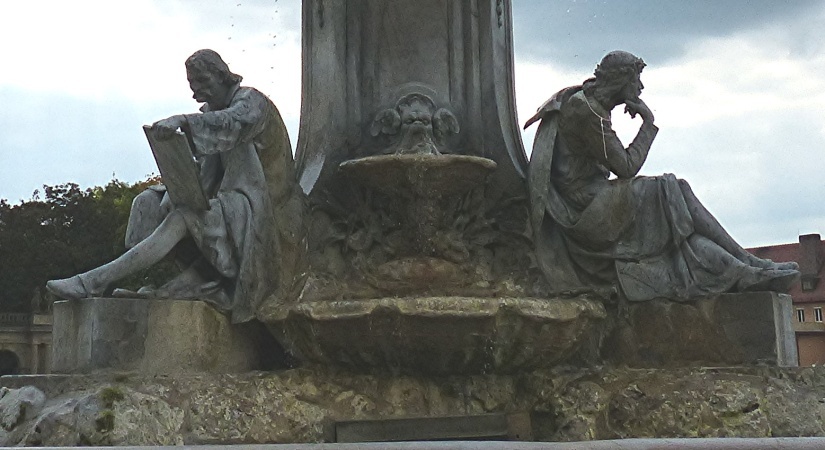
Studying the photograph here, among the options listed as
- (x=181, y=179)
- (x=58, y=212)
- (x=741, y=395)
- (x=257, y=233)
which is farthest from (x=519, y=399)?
(x=58, y=212)

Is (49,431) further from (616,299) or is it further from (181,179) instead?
(616,299)

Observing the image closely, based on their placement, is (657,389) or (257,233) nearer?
(657,389)

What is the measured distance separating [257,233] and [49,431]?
1963 millimetres

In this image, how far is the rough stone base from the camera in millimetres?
5402

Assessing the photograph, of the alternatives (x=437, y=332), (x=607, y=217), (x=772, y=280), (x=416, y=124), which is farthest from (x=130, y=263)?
(x=772, y=280)

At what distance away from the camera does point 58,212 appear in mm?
37094

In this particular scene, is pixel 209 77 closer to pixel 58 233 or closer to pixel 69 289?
pixel 69 289

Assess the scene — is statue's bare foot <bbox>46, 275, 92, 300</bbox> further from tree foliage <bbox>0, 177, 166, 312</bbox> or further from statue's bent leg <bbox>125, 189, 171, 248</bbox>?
tree foliage <bbox>0, 177, 166, 312</bbox>

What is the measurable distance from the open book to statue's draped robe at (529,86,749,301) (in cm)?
228

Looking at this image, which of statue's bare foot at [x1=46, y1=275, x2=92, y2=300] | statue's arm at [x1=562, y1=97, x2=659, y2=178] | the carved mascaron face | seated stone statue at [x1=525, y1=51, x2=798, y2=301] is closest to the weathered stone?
statue's bare foot at [x1=46, y1=275, x2=92, y2=300]

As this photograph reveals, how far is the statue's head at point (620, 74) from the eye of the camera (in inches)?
270

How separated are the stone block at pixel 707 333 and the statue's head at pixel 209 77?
3024mm

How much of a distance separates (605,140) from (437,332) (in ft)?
6.14

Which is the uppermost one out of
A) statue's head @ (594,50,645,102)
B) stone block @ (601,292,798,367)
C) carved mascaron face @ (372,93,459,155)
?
statue's head @ (594,50,645,102)
